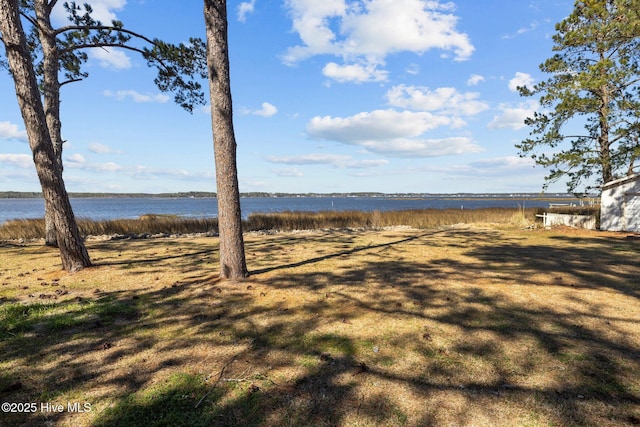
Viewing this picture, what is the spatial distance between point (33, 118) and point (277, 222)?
13.9 meters

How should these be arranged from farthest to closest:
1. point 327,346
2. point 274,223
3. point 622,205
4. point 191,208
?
point 191,208, point 274,223, point 622,205, point 327,346

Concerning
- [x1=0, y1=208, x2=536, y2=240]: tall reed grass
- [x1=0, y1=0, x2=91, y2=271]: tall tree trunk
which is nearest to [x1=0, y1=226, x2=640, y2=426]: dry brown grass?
[x1=0, y1=0, x2=91, y2=271]: tall tree trunk

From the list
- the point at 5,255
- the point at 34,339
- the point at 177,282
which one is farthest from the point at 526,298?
the point at 5,255

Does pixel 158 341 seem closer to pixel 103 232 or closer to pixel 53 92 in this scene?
pixel 53 92

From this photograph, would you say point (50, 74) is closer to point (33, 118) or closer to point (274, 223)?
point (33, 118)

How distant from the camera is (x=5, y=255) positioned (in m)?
8.43

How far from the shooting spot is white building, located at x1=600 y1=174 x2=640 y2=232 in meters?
14.2

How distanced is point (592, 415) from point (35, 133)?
8.63 m

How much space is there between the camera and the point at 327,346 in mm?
3229

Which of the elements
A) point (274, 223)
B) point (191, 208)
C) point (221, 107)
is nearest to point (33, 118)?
point (221, 107)

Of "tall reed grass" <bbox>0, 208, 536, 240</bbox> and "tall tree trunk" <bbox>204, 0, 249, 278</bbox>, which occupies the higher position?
"tall tree trunk" <bbox>204, 0, 249, 278</bbox>

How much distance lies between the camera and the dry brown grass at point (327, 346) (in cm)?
229

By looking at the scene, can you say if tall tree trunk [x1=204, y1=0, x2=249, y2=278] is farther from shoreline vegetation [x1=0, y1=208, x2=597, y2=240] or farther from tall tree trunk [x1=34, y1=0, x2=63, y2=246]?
shoreline vegetation [x1=0, y1=208, x2=597, y2=240]

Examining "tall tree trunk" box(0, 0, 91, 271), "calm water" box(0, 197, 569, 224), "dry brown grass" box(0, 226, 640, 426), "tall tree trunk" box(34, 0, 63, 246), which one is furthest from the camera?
"calm water" box(0, 197, 569, 224)
